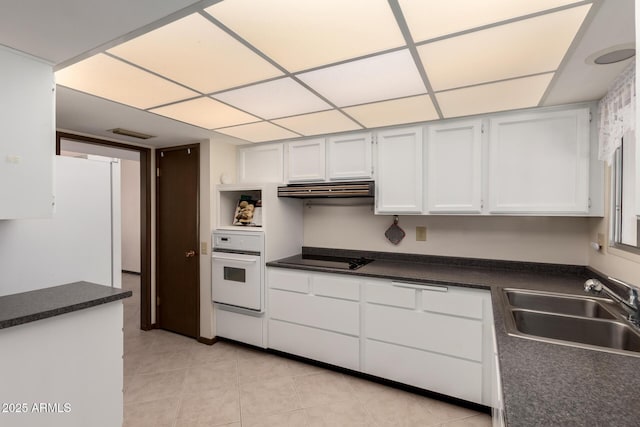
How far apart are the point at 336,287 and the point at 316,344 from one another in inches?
22.7

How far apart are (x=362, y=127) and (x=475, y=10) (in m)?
1.64

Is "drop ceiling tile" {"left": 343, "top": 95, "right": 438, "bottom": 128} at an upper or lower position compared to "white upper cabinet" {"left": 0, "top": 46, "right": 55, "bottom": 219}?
upper

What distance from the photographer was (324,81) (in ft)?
5.90

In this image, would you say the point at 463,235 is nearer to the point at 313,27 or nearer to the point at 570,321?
the point at 570,321

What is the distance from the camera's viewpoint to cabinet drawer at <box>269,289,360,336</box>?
260 cm

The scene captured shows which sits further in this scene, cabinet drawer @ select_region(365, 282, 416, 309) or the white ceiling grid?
cabinet drawer @ select_region(365, 282, 416, 309)

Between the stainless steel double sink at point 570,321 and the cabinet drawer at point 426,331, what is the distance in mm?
415

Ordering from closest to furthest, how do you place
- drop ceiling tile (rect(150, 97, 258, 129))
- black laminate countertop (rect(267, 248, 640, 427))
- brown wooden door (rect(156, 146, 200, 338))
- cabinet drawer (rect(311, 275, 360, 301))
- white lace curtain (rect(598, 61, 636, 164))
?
1. black laminate countertop (rect(267, 248, 640, 427))
2. white lace curtain (rect(598, 61, 636, 164))
3. drop ceiling tile (rect(150, 97, 258, 129))
4. cabinet drawer (rect(311, 275, 360, 301))
5. brown wooden door (rect(156, 146, 200, 338))

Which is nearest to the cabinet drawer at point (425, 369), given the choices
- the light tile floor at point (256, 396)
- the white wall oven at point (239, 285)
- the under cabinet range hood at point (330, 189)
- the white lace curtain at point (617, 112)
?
the light tile floor at point (256, 396)

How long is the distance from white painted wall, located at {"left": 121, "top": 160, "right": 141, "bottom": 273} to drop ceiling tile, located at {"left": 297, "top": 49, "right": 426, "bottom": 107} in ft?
19.3

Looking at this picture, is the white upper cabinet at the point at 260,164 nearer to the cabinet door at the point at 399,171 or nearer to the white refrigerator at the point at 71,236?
the cabinet door at the point at 399,171

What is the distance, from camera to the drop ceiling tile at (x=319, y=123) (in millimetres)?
2450

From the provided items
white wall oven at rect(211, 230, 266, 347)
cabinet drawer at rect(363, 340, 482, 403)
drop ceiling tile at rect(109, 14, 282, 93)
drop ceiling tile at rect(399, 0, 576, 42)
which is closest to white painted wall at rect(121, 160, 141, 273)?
white wall oven at rect(211, 230, 266, 347)

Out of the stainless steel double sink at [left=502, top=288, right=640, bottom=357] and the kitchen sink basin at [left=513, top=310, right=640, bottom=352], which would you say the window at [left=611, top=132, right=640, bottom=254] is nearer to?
the stainless steel double sink at [left=502, top=288, right=640, bottom=357]
